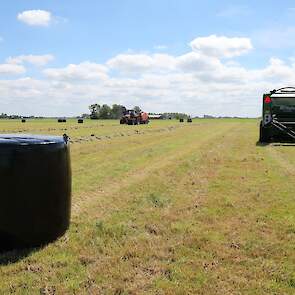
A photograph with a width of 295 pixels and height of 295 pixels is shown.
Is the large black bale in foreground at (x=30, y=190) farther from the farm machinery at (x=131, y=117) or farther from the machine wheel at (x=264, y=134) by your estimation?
the farm machinery at (x=131, y=117)

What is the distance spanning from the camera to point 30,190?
4.62 meters

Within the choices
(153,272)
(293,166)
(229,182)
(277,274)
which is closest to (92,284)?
(153,272)

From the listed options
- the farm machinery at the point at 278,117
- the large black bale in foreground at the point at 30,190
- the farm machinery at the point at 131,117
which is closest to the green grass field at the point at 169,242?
the large black bale in foreground at the point at 30,190

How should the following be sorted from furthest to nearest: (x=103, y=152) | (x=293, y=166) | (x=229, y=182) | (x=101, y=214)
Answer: (x=103, y=152) < (x=293, y=166) < (x=229, y=182) < (x=101, y=214)

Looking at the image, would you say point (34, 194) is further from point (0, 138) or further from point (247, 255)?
point (247, 255)

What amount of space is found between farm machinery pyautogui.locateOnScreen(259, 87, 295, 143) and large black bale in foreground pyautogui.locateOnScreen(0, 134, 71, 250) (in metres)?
15.2

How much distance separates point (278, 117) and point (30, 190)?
1645cm

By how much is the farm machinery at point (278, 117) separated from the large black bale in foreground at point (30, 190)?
49.8 feet

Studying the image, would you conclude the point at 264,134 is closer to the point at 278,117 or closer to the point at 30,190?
the point at 278,117

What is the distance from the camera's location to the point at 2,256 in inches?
178

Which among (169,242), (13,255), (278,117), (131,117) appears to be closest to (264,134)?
(278,117)

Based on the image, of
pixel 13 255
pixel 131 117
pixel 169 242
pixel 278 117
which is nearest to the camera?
pixel 13 255

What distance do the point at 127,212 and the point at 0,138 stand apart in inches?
85.1

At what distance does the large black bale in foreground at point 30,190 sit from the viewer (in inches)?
180
